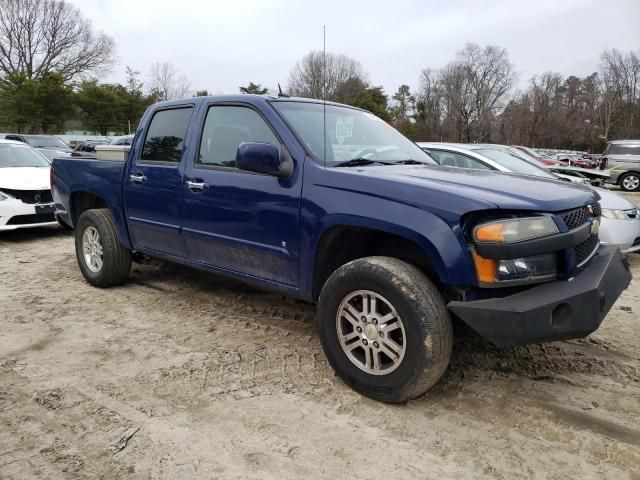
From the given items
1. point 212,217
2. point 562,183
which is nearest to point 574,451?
point 562,183

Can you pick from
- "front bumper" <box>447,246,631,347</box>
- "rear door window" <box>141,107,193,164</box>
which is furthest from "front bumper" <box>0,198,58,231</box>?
"front bumper" <box>447,246,631,347</box>

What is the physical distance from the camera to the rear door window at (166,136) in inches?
163

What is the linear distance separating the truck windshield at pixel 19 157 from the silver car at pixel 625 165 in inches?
642

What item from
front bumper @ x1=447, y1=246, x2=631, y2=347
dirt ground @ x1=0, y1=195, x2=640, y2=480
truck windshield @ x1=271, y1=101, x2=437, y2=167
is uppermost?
truck windshield @ x1=271, y1=101, x2=437, y2=167

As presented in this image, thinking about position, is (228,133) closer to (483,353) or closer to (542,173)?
(483,353)

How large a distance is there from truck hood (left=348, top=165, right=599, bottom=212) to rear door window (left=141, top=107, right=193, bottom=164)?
68.3 inches

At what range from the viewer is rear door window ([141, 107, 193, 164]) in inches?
163

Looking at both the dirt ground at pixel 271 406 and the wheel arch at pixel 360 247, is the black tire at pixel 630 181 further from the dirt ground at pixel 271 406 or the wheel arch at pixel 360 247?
the wheel arch at pixel 360 247

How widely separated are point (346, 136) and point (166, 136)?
162 centimetres

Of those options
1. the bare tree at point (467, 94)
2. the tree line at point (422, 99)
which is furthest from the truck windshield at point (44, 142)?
the bare tree at point (467, 94)

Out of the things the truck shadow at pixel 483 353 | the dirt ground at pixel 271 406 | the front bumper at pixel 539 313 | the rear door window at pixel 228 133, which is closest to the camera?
the dirt ground at pixel 271 406

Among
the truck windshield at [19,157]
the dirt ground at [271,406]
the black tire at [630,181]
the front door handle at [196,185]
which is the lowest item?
the dirt ground at [271,406]

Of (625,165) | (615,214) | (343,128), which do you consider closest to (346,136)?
(343,128)

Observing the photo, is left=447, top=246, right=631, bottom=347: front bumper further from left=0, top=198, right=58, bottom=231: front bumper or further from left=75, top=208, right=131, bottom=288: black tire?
left=0, top=198, right=58, bottom=231: front bumper
